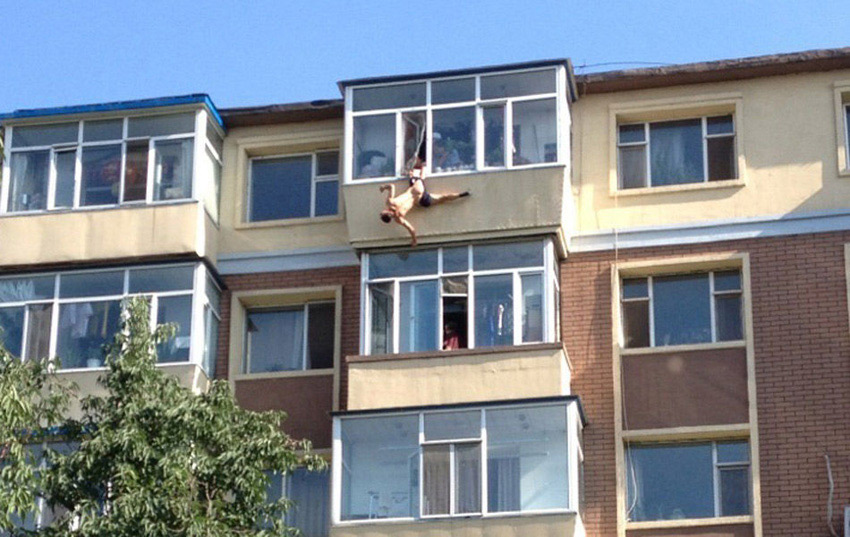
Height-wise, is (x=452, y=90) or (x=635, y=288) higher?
(x=452, y=90)

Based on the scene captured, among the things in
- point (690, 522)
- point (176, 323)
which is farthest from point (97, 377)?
point (690, 522)

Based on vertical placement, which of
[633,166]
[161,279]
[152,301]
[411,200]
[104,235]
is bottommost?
[152,301]

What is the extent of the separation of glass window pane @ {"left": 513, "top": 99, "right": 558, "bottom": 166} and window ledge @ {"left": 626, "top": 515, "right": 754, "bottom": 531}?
18.6 ft

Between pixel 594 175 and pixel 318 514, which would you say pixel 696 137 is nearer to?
pixel 594 175

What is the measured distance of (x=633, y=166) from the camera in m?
29.9

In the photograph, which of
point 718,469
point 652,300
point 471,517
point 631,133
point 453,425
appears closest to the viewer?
point 471,517

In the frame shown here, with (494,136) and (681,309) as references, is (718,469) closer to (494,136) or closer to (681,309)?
(681,309)

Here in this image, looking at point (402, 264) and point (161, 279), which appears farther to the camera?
point (161, 279)

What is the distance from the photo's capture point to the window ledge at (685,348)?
2789 centimetres

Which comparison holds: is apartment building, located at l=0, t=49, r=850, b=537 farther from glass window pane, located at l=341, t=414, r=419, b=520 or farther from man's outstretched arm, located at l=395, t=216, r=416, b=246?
man's outstretched arm, located at l=395, t=216, r=416, b=246

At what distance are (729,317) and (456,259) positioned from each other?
13.8ft

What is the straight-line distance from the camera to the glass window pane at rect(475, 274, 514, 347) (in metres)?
27.8

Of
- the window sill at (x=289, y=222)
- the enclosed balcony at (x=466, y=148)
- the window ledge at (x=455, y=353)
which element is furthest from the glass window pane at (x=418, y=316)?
the window sill at (x=289, y=222)

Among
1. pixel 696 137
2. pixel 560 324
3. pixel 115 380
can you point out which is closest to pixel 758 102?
pixel 696 137
